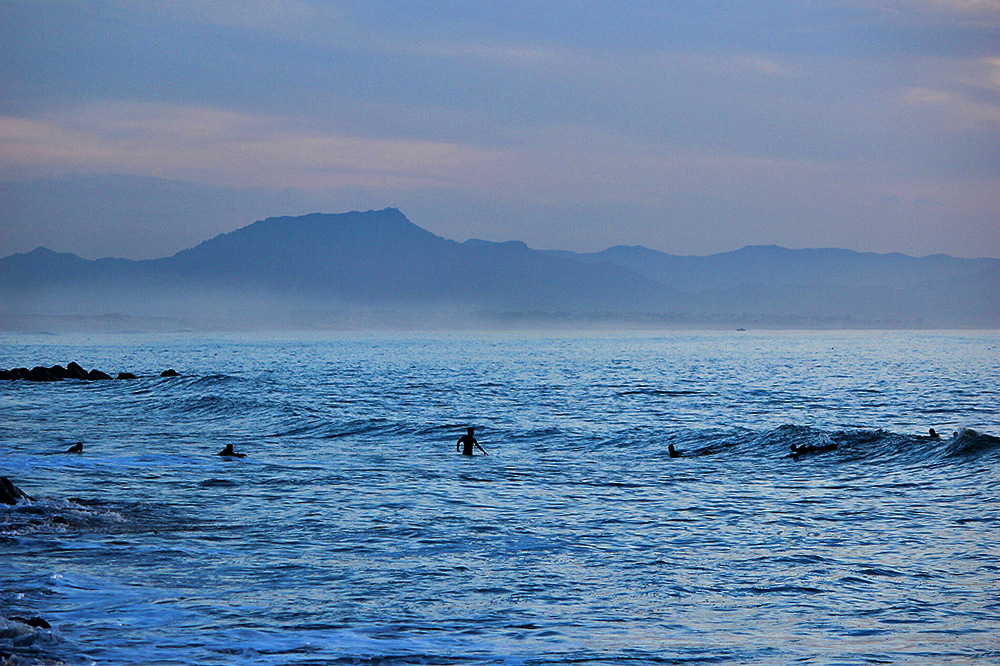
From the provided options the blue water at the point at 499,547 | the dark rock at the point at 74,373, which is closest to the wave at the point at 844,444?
the blue water at the point at 499,547

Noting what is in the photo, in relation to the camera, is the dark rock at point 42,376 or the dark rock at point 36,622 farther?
the dark rock at point 42,376

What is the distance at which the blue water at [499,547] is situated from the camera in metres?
11.4

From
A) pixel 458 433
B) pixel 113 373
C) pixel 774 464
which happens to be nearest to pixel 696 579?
pixel 774 464

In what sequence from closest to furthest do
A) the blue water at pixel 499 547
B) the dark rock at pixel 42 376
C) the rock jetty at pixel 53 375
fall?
1. the blue water at pixel 499 547
2. the dark rock at pixel 42 376
3. the rock jetty at pixel 53 375

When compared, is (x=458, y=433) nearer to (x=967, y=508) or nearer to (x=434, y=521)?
(x=434, y=521)

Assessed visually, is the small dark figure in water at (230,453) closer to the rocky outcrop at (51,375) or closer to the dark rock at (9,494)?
the dark rock at (9,494)

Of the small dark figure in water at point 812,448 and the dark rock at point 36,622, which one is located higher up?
the dark rock at point 36,622

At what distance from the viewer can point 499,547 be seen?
16953 millimetres

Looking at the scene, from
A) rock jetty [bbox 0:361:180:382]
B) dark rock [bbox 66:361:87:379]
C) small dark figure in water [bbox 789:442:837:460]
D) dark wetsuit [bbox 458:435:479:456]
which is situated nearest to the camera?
small dark figure in water [bbox 789:442:837:460]

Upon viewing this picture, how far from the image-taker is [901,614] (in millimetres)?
12688

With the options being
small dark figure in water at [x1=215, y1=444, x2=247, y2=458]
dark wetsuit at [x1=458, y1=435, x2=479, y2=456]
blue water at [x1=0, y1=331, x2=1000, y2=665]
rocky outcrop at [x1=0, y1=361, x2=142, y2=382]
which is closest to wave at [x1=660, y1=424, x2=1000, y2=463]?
blue water at [x1=0, y1=331, x2=1000, y2=665]

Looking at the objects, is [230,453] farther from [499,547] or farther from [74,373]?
[74,373]

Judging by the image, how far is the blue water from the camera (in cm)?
1142

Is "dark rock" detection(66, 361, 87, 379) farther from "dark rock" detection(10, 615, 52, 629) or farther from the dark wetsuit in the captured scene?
"dark rock" detection(10, 615, 52, 629)
